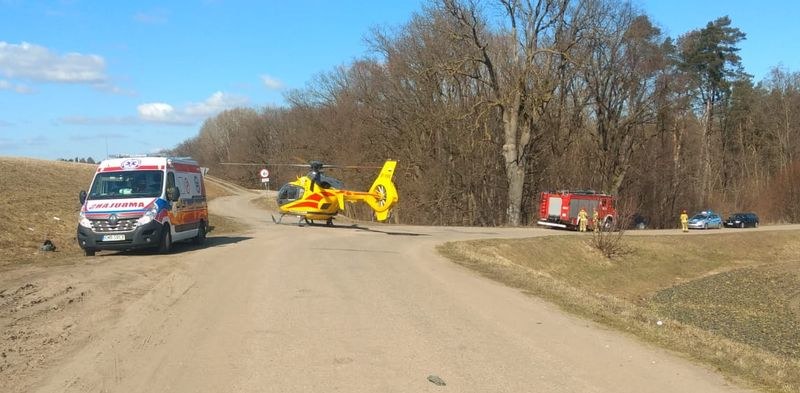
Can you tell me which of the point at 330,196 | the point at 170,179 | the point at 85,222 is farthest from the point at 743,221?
the point at 85,222

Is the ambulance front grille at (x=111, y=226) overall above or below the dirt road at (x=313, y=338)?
above

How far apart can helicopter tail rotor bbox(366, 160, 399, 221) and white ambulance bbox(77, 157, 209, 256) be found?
34.3 feet

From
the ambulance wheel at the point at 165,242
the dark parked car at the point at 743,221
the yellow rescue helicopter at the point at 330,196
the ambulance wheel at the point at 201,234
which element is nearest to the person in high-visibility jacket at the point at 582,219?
the yellow rescue helicopter at the point at 330,196

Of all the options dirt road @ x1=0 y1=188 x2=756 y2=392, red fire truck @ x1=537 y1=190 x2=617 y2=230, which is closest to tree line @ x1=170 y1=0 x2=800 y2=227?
red fire truck @ x1=537 y1=190 x2=617 y2=230

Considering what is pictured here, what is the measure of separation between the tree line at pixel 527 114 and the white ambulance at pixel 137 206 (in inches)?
989

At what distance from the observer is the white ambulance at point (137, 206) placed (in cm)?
1683

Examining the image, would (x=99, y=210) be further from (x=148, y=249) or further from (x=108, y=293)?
(x=108, y=293)

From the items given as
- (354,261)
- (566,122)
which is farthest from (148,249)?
(566,122)

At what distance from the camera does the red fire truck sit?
1682 inches

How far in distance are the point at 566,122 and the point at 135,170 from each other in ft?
139

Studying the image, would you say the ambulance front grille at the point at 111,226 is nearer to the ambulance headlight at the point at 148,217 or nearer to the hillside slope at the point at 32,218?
the ambulance headlight at the point at 148,217

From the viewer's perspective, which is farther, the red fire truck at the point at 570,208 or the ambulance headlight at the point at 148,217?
the red fire truck at the point at 570,208

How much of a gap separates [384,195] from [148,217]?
13.4 m

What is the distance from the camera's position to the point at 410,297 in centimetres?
1134
